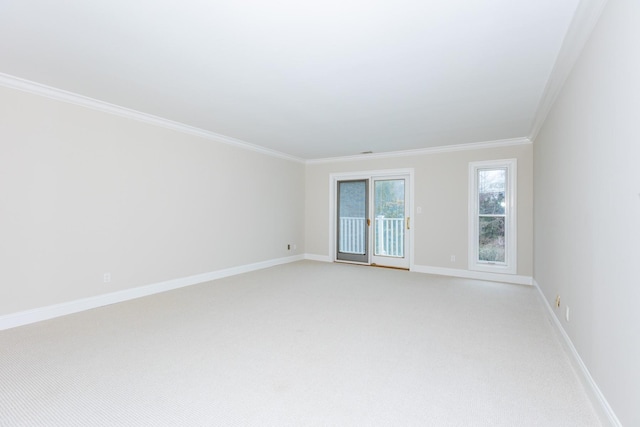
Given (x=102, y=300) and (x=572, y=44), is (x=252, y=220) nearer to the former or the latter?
(x=102, y=300)

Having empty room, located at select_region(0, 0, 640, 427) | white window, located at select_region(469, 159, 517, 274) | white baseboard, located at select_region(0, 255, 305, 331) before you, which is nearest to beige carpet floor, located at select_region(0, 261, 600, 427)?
empty room, located at select_region(0, 0, 640, 427)

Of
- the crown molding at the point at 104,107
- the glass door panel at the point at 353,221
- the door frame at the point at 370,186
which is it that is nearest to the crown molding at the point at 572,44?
the door frame at the point at 370,186

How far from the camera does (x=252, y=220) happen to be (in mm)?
5840

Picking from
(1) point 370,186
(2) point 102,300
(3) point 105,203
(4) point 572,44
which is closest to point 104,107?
(3) point 105,203

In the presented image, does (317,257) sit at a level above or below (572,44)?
below

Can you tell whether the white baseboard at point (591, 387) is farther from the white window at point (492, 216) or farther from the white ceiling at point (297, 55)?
the white window at point (492, 216)

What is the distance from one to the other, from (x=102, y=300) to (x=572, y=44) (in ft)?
16.9

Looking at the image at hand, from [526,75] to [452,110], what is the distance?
969 mm

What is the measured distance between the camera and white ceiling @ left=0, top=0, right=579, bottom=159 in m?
1.98

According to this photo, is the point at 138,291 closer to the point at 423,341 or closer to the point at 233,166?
the point at 233,166

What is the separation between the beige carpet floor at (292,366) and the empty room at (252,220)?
0.07 ft

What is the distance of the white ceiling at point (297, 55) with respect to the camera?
198 cm

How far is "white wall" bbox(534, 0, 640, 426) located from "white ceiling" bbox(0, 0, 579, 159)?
45 cm

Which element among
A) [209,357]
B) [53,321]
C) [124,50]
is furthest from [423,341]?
[53,321]
